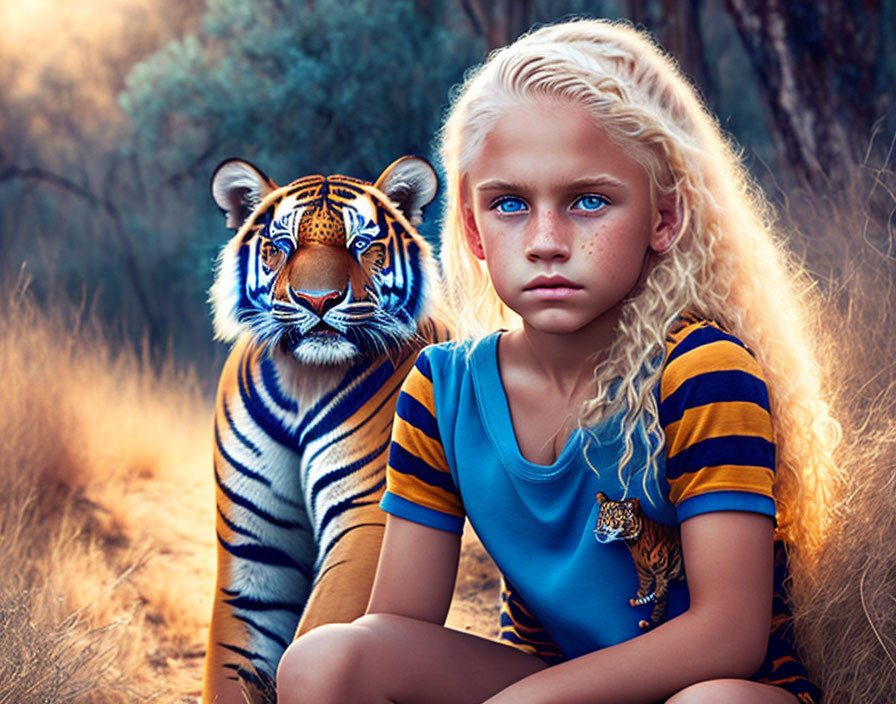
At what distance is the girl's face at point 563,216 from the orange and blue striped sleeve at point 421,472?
0.31 metres

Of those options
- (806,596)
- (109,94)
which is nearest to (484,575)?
(806,596)

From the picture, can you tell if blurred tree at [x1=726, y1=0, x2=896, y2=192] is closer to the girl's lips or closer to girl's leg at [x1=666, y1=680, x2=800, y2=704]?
the girl's lips

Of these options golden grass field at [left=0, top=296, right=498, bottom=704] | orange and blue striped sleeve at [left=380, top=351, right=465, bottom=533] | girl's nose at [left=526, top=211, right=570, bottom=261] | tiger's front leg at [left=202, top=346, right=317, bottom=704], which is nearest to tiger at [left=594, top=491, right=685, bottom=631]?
orange and blue striped sleeve at [left=380, top=351, right=465, bottom=533]

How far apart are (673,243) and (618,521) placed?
47cm

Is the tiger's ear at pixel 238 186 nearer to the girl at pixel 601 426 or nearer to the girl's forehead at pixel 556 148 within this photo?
the girl at pixel 601 426

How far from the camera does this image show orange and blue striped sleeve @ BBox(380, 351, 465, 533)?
1.96 meters

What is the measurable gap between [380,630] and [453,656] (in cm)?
14

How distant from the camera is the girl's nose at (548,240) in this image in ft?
5.66

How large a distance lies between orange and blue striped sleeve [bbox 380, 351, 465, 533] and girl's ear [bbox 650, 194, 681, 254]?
0.48 metres

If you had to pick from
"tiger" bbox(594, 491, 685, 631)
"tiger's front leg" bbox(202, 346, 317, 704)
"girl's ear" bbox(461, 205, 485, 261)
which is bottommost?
"tiger's front leg" bbox(202, 346, 317, 704)

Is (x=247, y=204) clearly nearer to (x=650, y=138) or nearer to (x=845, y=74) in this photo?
(x=650, y=138)

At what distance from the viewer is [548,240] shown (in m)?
1.73

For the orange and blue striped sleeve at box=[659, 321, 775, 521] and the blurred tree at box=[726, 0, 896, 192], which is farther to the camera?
the blurred tree at box=[726, 0, 896, 192]

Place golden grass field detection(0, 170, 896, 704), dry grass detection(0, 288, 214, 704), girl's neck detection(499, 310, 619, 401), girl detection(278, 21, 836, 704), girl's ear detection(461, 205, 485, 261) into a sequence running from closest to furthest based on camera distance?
1. girl detection(278, 21, 836, 704)
2. girl's neck detection(499, 310, 619, 401)
3. girl's ear detection(461, 205, 485, 261)
4. golden grass field detection(0, 170, 896, 704)
5. dry grass detection(0, 288, 214, 704)
